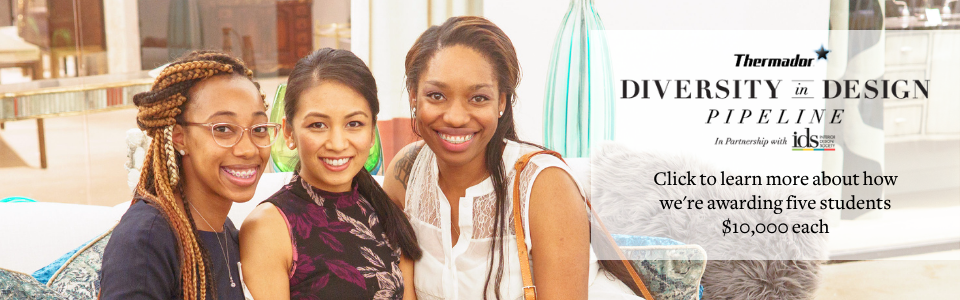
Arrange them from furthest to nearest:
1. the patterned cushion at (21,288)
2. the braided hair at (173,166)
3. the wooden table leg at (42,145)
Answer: the wooden table leg at (42,145), the patterned cushion at (21,288), the braided hair at (173,166)

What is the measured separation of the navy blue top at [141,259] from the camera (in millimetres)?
1052

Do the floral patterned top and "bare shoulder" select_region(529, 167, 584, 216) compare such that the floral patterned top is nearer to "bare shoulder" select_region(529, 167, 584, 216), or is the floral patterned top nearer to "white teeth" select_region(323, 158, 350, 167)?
"white teeth" select_region(323, 158, 350, 167)

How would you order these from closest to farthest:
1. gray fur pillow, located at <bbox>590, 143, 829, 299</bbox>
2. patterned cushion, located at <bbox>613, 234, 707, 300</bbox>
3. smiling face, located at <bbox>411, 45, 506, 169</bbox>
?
smiling face, located at <bbox>411, 45, 506, 169</bbox>, patterned cushion, located at <bbox>613, 234, 707, 300</bbox>, gray fur pillow, located at <bbox>590, 143, 829, 299</bbox>

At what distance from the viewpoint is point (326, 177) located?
1375mm

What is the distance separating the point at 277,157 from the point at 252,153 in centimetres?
89

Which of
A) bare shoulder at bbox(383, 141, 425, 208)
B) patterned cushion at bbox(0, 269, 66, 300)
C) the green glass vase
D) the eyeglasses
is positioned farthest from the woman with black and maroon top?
the green glass vase

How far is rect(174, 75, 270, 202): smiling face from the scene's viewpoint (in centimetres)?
121

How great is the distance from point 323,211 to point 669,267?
0.89 meters

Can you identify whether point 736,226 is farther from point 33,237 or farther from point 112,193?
point 112,193

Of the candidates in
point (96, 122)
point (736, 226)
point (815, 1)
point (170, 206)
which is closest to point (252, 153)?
point (170, 206)

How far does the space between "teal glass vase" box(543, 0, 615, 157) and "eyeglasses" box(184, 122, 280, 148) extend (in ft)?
5.03

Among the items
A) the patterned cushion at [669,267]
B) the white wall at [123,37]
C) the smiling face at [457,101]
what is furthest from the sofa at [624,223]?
the white wall at [123,37]

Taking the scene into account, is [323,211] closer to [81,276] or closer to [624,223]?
[81,276]

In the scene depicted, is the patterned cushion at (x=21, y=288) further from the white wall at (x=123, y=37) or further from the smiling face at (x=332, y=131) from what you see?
the white wall at (x=123, y=37)
